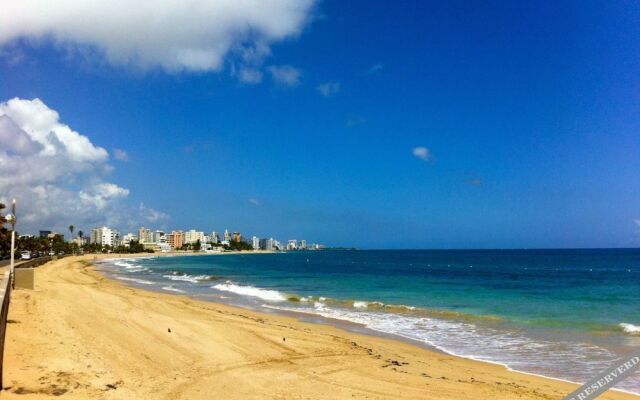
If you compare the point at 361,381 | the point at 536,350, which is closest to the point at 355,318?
the point at 536,350

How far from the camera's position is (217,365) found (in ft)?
32.6

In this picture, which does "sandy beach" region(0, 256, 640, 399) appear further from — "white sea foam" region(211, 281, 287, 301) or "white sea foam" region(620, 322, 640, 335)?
"white sea foam" region(211, 281, 287, 301)

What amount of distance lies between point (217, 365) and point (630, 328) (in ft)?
56.3

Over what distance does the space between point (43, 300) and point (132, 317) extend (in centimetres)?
468

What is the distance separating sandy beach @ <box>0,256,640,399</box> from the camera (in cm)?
784

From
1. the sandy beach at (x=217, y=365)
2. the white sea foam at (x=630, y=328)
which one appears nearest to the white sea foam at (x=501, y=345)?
the white sea foam at (x=630, y=328)

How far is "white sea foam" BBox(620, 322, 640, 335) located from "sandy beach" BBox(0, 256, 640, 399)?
9755mm

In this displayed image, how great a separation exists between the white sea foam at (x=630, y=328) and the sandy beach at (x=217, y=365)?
9.75 m

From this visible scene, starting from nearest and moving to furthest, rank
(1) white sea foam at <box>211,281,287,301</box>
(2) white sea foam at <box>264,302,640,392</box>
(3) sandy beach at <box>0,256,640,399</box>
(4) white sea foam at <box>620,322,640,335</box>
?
1. (3) sandy beach at <box>0,256,640,399</box>
2. (2) white sea foam at <box>264,302,640,392</box>
3. (4) white sea foam at <box>620,322,640,335</box>
4. (1) white sea foam at <box>211,281,287,301</box>

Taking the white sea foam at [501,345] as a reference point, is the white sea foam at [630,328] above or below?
Answer: below

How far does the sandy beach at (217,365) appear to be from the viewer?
7840 millimetres

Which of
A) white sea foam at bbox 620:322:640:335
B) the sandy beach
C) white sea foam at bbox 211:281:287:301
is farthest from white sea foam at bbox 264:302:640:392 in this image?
white sea foam at bbox 211:281:287:301

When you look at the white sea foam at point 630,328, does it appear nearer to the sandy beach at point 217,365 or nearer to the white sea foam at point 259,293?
the sandy beach at point 217,365

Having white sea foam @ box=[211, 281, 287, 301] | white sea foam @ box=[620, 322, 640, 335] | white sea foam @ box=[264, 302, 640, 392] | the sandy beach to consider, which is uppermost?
the sandy beach
